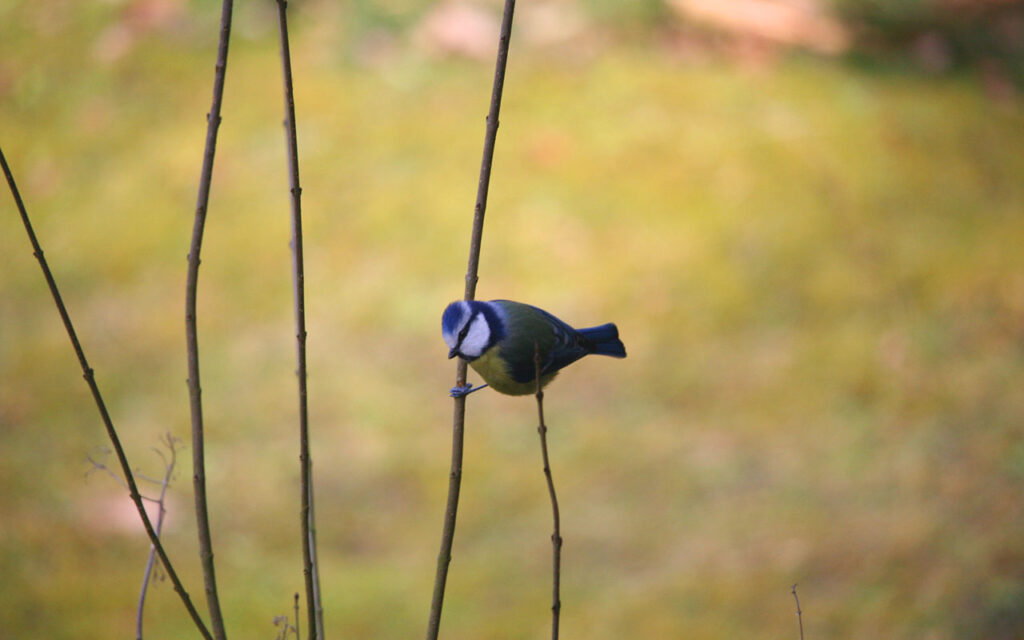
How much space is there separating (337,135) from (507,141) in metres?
0.70

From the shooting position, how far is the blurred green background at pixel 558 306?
275cm

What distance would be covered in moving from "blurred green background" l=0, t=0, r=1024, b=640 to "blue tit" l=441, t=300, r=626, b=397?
1.15m

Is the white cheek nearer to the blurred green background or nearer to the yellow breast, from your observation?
the yellow breast

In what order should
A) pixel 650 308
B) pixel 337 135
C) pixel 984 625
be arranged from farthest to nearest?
pixel 337 135
pixel 650 308
pixel 984 625

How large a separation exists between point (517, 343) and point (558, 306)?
5.81ft

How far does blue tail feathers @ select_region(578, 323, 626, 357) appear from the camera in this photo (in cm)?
180

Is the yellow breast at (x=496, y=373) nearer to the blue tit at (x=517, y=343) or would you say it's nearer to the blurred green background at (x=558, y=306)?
the blue tit at (x=517, y=343)

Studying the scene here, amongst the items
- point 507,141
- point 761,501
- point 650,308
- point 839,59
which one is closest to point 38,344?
point 507,141

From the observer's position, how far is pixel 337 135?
3918mm

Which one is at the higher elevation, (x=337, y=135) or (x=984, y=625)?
(x=337, y=135)

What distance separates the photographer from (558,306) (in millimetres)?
3520

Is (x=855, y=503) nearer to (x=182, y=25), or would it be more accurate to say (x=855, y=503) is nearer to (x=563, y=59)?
(x=563, y=59)

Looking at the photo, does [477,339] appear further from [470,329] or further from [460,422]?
[460,422]

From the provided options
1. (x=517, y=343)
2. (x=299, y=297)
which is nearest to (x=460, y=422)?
(x=299, y=297)
